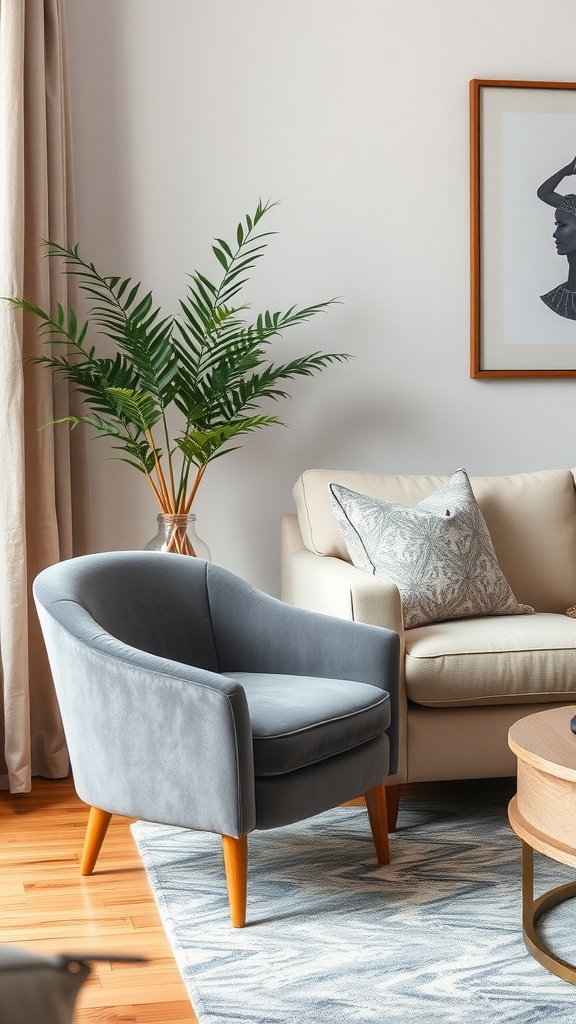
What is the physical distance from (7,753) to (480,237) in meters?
2.33

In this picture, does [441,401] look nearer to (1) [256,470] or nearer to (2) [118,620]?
(1) [256,470]

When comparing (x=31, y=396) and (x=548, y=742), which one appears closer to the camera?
(x=548, y=742)

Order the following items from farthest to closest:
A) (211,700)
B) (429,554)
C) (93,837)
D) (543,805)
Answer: (429,554), (93,837), (211,700), (543,805)

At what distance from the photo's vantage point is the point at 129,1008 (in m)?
1.74

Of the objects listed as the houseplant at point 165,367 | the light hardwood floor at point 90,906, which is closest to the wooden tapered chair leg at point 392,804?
the light hardwood floor at point 90,906

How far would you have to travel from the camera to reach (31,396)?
3.12m

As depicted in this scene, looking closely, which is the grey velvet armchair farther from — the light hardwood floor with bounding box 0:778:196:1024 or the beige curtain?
the beige curtain

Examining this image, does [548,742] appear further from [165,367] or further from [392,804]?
[165,367]

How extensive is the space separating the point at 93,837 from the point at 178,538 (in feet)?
3.23

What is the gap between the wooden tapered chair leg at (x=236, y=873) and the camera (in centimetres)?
203

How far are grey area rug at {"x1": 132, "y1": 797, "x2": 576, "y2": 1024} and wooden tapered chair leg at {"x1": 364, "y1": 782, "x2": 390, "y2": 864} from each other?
3cm

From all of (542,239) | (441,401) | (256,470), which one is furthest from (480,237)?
(256,470)

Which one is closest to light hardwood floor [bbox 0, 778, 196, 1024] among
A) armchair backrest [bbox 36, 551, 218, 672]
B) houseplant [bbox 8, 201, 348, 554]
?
armchair backrest [bbox 36, 551, 218, 672]

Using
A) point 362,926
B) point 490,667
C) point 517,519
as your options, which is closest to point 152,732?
point 362,926
